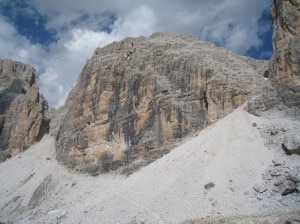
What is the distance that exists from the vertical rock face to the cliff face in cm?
768

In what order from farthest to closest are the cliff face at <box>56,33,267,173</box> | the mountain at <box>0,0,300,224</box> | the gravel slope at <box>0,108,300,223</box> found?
the cliff face at <box>56,33,267,173</box> → the mountain at <box>0,0,300,224</box> → the gravel slope at <box>0,108,300,223</box>

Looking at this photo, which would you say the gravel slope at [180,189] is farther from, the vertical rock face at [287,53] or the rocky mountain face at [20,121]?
the rocky mountain face at [20,121]

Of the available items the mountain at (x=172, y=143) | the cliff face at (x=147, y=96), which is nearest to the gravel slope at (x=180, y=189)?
the mountain at (x=172, y=143)

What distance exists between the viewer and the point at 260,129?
34062mm

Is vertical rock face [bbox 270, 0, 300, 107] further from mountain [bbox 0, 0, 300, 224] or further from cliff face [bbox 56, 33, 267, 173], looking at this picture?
cliff face [bbox 56, 33, 267, 173]

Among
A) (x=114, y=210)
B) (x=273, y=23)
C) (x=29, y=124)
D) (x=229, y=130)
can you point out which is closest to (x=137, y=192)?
(x=114, y=210)

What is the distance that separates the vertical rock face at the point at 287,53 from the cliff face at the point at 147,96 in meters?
7.68

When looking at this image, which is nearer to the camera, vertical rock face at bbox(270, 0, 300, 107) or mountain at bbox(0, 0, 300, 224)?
mountain at bbox(0, 0, 300, 224)

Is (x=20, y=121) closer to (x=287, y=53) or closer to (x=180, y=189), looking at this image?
(x=180, y=189)

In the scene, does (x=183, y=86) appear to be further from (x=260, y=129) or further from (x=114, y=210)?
(x=114, y=210)

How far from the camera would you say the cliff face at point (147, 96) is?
43.4 m

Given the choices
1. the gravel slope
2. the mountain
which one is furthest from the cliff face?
the gravel slope

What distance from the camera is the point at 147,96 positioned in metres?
47.9

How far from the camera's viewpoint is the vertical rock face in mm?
32906
